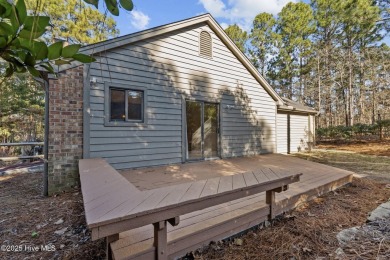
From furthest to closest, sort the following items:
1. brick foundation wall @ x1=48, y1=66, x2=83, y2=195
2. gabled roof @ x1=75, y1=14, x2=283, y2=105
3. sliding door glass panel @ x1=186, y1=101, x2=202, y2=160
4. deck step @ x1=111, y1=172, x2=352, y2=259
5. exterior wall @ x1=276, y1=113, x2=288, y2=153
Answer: exterior wall @ x1=276, y1=113, x2=288, y2=153 → sliding door glass panel @ x1=186, y1=101, x2=202, y2=160 → gabled roof @ x1=75, y1=14, x2=283, y2=105 → brick foundation wall @ x1=48, y1=66, x2=83, y2=195 → deck step @ x1=111, y1=172, x2=352, y2=259

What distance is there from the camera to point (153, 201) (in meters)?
1.77

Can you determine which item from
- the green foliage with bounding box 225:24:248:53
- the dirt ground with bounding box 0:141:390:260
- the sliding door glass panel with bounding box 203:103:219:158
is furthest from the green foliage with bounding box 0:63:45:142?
the green foliage with bounding box 225:24:248:53

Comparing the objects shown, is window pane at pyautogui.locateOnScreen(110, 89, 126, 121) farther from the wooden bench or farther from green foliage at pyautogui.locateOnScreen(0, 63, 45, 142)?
green foliage at pyautogui.locateOnScreen(0, 63, 45, 142)

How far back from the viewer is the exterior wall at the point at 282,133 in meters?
10.1

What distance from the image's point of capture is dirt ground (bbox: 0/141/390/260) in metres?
2.24

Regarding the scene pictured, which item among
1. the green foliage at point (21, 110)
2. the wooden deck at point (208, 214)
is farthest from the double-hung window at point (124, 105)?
the green foliage at point (21, 110)

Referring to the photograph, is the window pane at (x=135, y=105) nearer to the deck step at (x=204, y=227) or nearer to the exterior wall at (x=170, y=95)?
the exterior wall at (x=170, y=95)

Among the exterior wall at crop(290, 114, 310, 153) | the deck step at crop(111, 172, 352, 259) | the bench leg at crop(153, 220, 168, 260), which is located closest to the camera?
the bench leg at crop(153, 220, 168, 260)

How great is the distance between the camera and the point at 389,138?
14.0 metres

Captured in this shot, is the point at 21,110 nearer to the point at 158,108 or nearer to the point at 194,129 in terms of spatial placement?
the point at 158,108

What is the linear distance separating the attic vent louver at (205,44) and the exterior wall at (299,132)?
6112mm

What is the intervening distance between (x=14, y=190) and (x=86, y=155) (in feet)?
5.93

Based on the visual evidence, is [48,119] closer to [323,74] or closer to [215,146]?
[215,146]

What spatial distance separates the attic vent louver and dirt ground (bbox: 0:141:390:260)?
17.6ft
